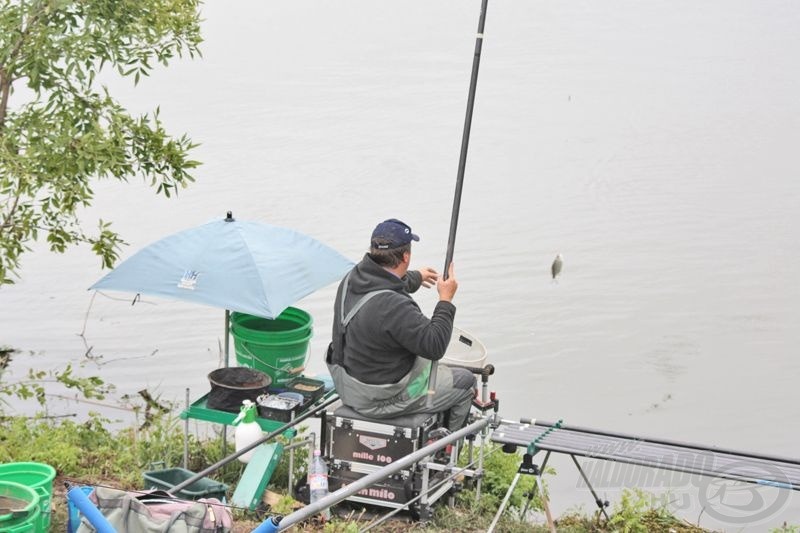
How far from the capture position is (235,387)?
16.0 feet

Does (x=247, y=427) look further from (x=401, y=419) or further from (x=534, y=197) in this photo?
(x=534, y=197)

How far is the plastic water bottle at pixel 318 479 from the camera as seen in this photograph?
14.5 feet

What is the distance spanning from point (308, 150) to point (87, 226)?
106 inches

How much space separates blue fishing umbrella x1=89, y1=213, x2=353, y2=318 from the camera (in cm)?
494

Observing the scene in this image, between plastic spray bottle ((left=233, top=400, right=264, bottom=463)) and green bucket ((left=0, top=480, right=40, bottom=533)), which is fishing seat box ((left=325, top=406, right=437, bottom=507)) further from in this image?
green bucket ((left=0, top=480, right=40, bottom=533))

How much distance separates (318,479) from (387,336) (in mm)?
725

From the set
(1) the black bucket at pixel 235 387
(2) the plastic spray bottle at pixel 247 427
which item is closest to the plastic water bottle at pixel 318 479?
(2) the plastic spray bottle at pixel 247 427

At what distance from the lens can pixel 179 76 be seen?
12711 millimetres

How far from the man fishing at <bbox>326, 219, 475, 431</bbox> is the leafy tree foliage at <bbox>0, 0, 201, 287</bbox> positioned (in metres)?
1.52

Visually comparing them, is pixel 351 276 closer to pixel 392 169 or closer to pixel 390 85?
pixel 392 169

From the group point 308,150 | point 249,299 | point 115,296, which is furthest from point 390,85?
point 249,299

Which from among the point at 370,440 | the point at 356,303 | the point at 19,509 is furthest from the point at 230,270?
the point at 19,509

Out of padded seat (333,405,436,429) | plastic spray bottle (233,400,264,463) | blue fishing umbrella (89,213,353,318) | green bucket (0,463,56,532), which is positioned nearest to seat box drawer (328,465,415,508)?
padded seat (333,405,436,429)

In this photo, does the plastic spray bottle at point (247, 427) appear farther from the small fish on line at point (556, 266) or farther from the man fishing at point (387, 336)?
the small fish on line at point (556, 266)
